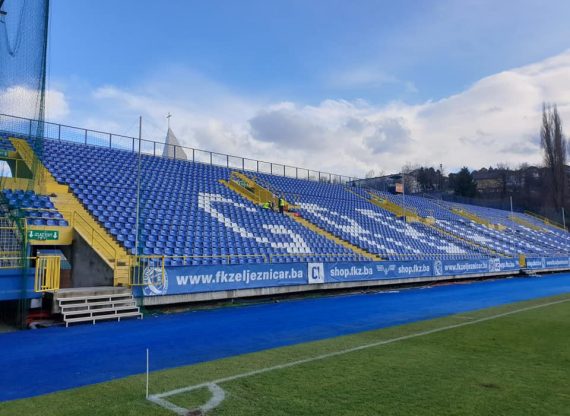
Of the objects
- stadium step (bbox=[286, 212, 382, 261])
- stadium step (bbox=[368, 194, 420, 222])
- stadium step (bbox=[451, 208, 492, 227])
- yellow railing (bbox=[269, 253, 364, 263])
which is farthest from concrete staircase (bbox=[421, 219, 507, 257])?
yellow railing (bbox=[269, 253, 364, 263])

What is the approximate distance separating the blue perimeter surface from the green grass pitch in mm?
811

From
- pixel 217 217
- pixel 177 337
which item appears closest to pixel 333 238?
pixel 217 217

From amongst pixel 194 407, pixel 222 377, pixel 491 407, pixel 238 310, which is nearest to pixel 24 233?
pixel 238 310

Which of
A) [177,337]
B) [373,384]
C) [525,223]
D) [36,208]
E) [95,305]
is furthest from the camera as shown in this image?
[525,223]

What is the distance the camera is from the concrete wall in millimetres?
12992

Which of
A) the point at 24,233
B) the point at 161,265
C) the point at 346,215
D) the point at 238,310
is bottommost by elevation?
the point at 238,310

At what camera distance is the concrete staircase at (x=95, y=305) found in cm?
1098

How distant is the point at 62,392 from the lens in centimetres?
548

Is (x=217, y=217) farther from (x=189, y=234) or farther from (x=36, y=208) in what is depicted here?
(x=36, y=208)

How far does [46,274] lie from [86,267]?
2.39 m

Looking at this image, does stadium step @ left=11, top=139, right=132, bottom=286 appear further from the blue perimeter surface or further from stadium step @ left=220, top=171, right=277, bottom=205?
stadium step @ left=220, top=171, right=277, bottom=205

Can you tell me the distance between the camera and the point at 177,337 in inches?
368

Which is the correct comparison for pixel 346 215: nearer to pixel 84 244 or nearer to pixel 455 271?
pixel 455 271

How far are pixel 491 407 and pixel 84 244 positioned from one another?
12346 millimetres
